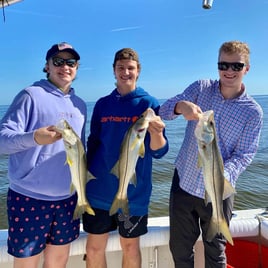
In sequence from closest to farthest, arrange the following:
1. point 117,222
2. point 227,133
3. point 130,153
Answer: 1. point 130,153
2. point 227,133
3. point 117,222

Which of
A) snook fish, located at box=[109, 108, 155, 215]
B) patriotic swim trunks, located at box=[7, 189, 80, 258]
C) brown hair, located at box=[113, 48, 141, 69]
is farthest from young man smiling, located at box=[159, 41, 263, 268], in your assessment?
patriotic swim trunks, located at box=[7, 189, 80, 258]

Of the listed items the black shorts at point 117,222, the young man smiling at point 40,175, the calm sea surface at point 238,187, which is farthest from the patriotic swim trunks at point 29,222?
the calm sea surface at point 238,187

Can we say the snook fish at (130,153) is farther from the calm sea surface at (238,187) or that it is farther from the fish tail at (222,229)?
the calm sea surface at (238,187)

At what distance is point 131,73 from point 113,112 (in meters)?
0.44

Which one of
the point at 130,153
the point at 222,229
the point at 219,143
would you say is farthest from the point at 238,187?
the point at 130,153

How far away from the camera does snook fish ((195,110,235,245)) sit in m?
2.36

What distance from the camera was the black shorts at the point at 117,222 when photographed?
3.17m

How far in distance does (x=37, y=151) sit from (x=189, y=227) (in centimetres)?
168

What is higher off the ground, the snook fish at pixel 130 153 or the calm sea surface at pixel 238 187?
the snook fish at pixel 130 153

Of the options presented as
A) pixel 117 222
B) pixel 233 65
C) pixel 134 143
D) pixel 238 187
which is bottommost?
pixel 238 187

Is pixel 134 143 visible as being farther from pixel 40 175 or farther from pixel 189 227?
pixel 189 227

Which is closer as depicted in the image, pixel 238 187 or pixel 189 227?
pixel 189 227

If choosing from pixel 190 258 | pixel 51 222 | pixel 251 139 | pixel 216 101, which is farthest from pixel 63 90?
pixel 190 258

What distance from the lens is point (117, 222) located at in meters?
3.24
